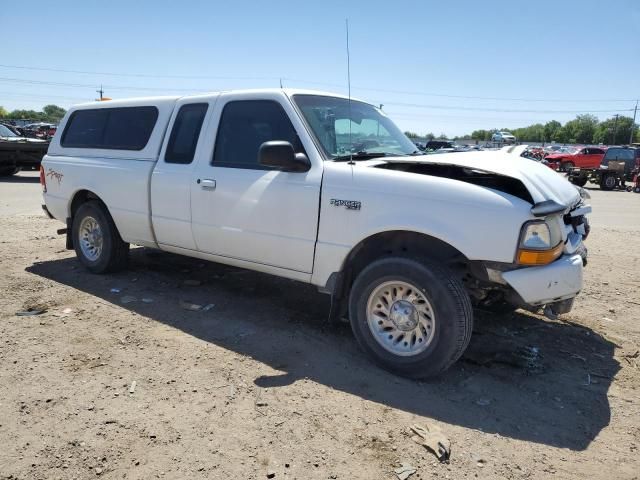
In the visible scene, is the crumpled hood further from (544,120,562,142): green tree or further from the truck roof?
(544,120,562,142): green tree

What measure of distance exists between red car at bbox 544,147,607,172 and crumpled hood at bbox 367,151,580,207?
2859 cm

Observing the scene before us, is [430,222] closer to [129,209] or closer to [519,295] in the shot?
[519,295]

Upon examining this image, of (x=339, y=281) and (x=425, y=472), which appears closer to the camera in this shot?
(x=425, y=472)

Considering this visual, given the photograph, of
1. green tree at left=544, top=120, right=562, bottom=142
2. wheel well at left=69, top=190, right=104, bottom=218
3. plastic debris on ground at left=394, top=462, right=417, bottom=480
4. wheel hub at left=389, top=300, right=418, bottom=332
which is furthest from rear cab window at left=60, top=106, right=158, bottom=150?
green tree at left=544, top=120, right=562, bottom=142

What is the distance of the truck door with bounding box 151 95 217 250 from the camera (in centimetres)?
474

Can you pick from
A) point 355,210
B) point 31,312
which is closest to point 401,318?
point 355,210

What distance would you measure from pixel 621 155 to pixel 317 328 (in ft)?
86.3

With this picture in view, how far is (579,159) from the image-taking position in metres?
29.8

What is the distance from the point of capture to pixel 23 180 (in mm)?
16922

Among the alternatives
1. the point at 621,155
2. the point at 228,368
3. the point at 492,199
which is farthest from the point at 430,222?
the point at 621,155

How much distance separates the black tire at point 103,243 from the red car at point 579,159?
95.7ft

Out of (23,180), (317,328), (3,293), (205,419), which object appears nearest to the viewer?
(205,419)

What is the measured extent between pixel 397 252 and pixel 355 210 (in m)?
0.45

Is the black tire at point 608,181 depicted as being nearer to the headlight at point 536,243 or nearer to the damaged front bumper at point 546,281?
the damaged front bumper at point 546,281
